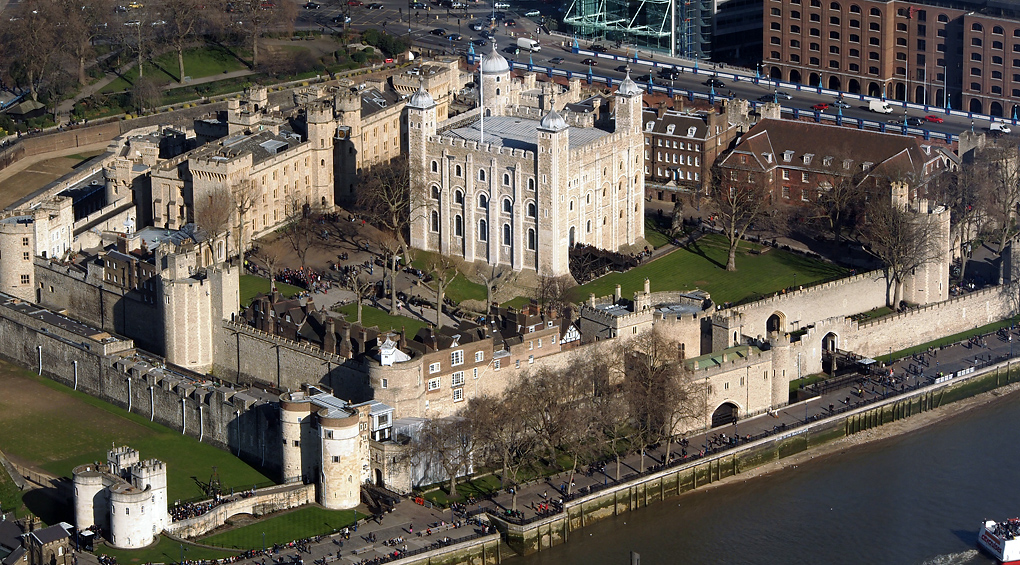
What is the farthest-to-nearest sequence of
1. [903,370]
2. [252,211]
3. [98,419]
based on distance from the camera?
[252,211] < [903,370] < [98,419]

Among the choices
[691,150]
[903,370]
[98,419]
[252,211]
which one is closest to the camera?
[98,419]

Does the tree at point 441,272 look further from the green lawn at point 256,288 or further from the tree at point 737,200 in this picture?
the tree at point 737,200

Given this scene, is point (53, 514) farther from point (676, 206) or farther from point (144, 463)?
point (676, 206)

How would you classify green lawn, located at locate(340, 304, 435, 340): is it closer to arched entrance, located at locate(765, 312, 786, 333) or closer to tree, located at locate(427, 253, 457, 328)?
tree, located at locate(427, 253, 457, 328)

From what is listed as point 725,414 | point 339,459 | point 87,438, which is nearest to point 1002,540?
point 725,414

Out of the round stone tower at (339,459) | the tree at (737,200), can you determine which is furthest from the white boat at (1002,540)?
the tree at (737,200)

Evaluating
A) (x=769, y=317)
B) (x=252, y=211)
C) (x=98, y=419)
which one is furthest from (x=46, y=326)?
(x=769, y=317)
